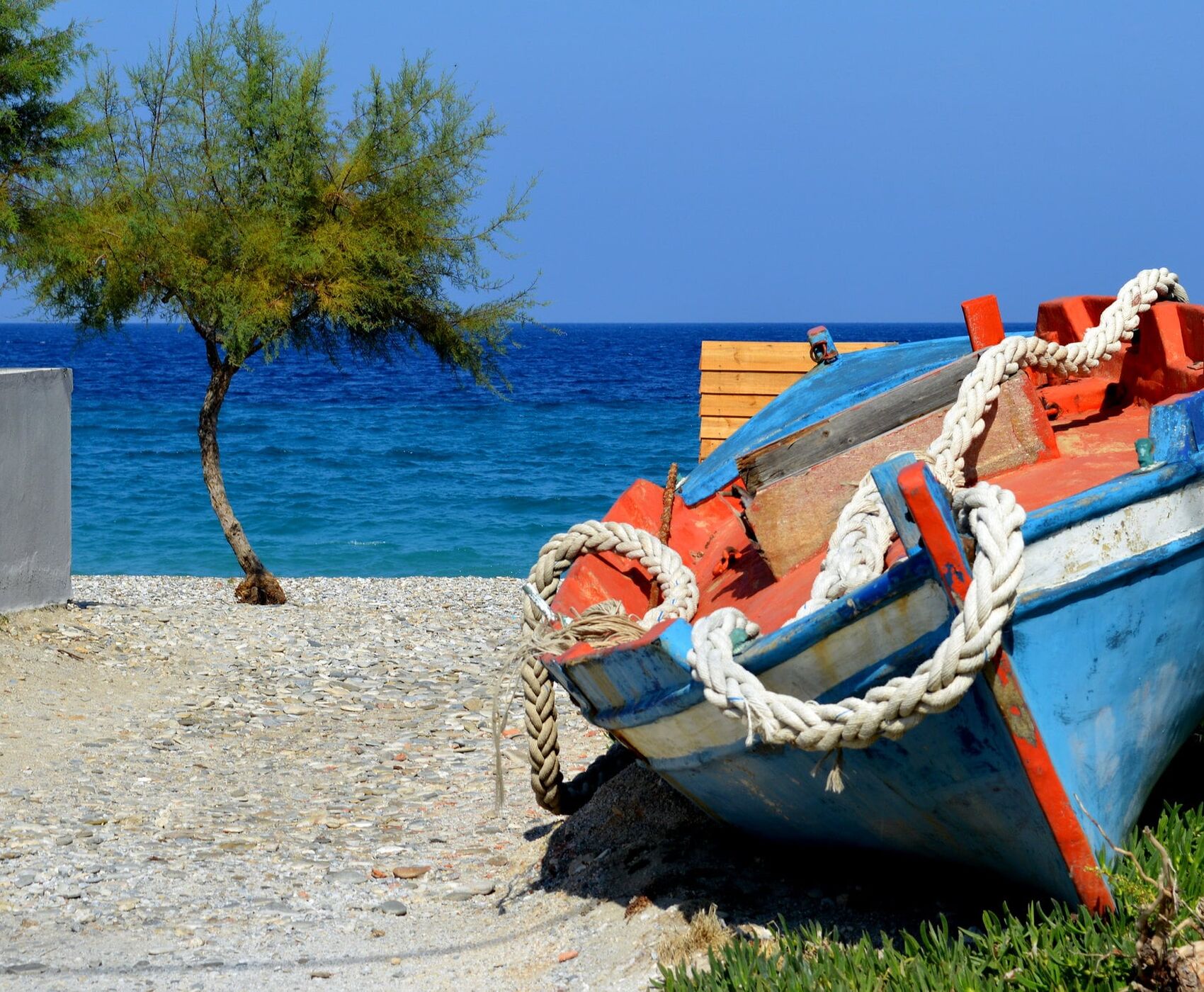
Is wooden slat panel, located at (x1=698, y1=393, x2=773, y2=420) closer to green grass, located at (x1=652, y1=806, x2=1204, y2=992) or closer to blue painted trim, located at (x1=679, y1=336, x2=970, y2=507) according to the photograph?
blue painted trim, located at (x1=679, y1=336, x2=970, y2=507)

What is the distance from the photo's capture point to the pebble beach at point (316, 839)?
4.39 m

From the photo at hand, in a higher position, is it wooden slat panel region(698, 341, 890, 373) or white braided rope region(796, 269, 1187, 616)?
wooden slat panel region(698, 341, 890, 373)

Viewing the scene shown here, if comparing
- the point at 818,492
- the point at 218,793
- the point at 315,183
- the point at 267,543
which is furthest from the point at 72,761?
the point at 267,543

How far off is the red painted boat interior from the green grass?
1.00m

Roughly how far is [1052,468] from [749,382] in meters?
6.10

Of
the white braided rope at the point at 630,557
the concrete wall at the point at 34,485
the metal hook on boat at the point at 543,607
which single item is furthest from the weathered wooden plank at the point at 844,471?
the concrete wall at the point at 34,485

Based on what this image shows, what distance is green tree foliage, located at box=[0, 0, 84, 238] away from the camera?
10.6 meters

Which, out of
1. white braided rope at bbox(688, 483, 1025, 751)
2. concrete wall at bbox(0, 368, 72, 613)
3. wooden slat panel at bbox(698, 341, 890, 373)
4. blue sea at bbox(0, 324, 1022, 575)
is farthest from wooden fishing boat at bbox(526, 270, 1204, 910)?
blue sea at bbox(0, 324, 1022, 575)

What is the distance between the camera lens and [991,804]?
135 inches

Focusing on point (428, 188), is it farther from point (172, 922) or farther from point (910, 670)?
point (910, 670)

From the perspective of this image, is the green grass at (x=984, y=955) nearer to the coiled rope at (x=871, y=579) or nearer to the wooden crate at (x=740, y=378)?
the coiled rope at (x=871, y=579)

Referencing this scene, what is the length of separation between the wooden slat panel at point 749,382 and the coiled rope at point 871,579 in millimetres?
5298

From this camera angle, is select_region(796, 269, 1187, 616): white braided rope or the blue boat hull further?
select_region(796, 269, 1187, 616): white braided rope

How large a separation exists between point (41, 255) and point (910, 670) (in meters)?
9.78
